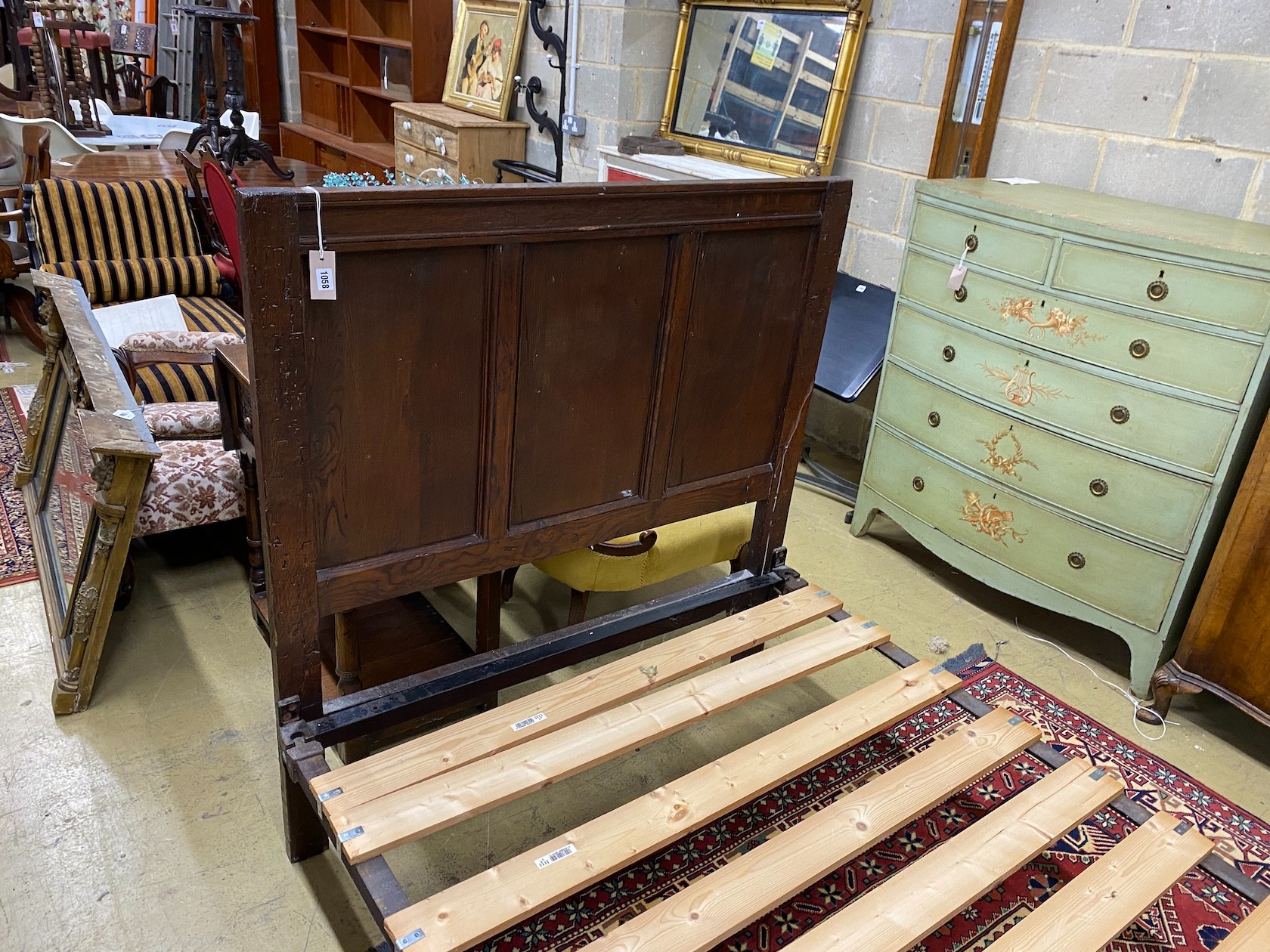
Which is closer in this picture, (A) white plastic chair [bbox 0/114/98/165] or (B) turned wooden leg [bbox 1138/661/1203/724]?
(B) turned wooden leg [bbox 1138/661/1203/724]

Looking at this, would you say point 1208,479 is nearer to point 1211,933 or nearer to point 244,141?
point 1211,933

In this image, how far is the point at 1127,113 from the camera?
274cm

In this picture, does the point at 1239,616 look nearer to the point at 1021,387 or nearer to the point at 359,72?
the point at 1021,387

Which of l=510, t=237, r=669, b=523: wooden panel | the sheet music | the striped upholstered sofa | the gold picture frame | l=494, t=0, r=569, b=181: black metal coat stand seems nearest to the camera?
l=510, t=237, r=669, b=523: wooden panel

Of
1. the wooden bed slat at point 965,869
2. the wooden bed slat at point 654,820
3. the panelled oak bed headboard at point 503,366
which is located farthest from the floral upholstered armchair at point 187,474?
the wooden bed slat at point 965,869

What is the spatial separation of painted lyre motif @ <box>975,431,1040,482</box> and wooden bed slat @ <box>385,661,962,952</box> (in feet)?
2.83

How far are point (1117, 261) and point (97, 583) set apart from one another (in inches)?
101

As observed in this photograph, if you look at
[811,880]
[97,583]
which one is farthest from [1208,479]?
[97,583]

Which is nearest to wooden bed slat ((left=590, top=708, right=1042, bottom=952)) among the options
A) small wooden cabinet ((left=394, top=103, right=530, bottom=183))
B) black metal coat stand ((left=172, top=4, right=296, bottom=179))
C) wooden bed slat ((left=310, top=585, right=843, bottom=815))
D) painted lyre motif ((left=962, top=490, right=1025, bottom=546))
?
wooden bed slat ((left=310, top=585, right=843, bottom=815))

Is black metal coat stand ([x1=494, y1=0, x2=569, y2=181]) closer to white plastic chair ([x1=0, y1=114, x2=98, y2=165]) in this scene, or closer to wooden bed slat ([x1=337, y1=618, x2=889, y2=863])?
white plastic chair ([x1=0, y1=114, x2=98, y2=165])

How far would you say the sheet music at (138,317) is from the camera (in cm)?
326

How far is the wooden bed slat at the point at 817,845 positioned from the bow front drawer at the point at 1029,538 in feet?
2.49

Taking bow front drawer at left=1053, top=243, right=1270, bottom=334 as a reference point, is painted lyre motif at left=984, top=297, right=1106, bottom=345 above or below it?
below

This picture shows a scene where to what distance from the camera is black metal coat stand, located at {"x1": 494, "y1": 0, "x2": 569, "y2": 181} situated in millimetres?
4418
